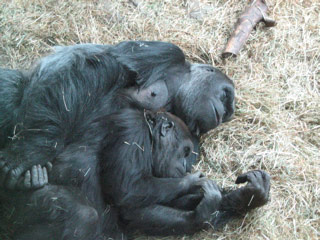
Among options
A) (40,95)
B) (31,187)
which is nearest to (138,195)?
(31,187)

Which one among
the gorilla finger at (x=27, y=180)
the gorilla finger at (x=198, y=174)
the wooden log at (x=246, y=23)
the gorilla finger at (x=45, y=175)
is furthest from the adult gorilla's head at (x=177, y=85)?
the gorilla finger at (x=27, y=180)

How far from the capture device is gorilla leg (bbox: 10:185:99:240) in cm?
339

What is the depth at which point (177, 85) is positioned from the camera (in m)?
4.34

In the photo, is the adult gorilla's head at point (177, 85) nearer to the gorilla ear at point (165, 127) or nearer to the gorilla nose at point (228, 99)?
the gorilla nose at point (228, 99)

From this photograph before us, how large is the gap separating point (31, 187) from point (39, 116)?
0.50 meters

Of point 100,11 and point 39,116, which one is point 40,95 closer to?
point 39,116

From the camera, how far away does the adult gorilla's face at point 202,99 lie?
4.33 meters

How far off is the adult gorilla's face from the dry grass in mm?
279

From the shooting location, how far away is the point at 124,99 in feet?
13.2

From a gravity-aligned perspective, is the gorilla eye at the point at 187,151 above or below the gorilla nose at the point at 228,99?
below

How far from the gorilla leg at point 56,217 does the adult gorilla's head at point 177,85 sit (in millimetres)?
1068

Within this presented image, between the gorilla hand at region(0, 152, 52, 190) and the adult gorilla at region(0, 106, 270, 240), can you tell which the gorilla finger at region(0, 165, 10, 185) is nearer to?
the gorilla hand at region(0, 152, 52, 190)

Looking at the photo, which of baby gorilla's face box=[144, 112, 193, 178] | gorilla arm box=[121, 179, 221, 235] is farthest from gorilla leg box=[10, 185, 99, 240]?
baby gorilla's face box=[144, 112, 193, 178]

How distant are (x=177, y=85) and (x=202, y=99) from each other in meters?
0.24
